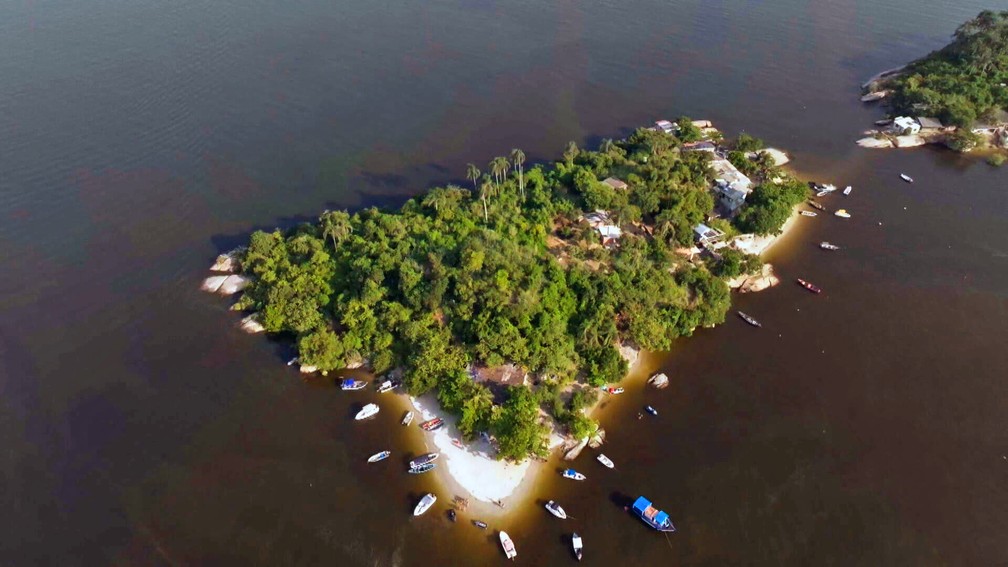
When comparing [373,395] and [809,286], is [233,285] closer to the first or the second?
[373,395]

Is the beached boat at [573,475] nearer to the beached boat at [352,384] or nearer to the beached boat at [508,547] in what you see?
the beached boat at [508,547]

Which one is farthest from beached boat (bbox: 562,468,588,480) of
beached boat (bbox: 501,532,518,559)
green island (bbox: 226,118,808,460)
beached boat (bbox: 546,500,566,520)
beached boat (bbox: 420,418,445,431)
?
beached boat (bbox: 420,418,445,431)

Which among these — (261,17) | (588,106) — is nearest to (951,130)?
(588,106)

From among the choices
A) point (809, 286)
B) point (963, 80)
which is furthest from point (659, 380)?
point (963, 80)

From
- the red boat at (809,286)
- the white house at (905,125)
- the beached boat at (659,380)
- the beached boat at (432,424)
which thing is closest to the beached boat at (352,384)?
the beached boat at (432,424)

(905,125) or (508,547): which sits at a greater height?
(905,125)

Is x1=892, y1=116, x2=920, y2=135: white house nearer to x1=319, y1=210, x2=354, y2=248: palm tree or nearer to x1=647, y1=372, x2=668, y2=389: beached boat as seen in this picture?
x1=647, y1=372, x2=668, y2=389: beached boat
